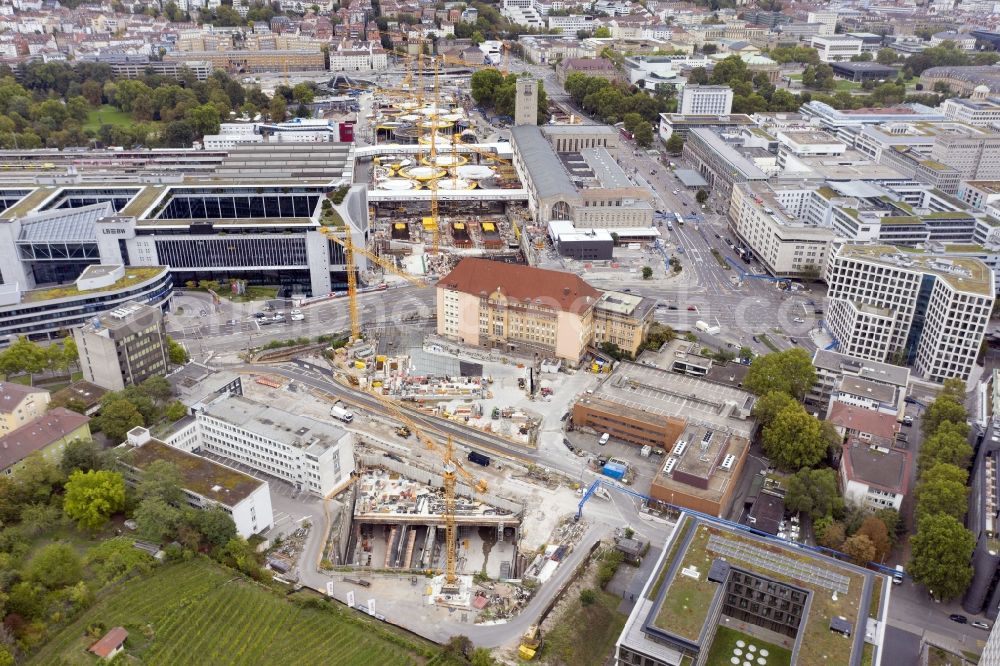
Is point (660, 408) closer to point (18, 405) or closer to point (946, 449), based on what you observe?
point (946, 449)

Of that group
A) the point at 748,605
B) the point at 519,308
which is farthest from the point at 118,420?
the point at 748,605

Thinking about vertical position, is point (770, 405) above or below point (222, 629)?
above

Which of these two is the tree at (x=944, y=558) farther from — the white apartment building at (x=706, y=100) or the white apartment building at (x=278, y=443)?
the white apartment building at (x=706, y=100)

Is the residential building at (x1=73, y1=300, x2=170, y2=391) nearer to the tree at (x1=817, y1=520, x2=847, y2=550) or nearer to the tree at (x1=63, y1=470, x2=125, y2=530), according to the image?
the tree at (x1=63, y1=470, x2=125, y2=530)

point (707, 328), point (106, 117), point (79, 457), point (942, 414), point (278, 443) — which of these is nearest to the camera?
point (79, 457)

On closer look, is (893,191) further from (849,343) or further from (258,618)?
(258,618)
